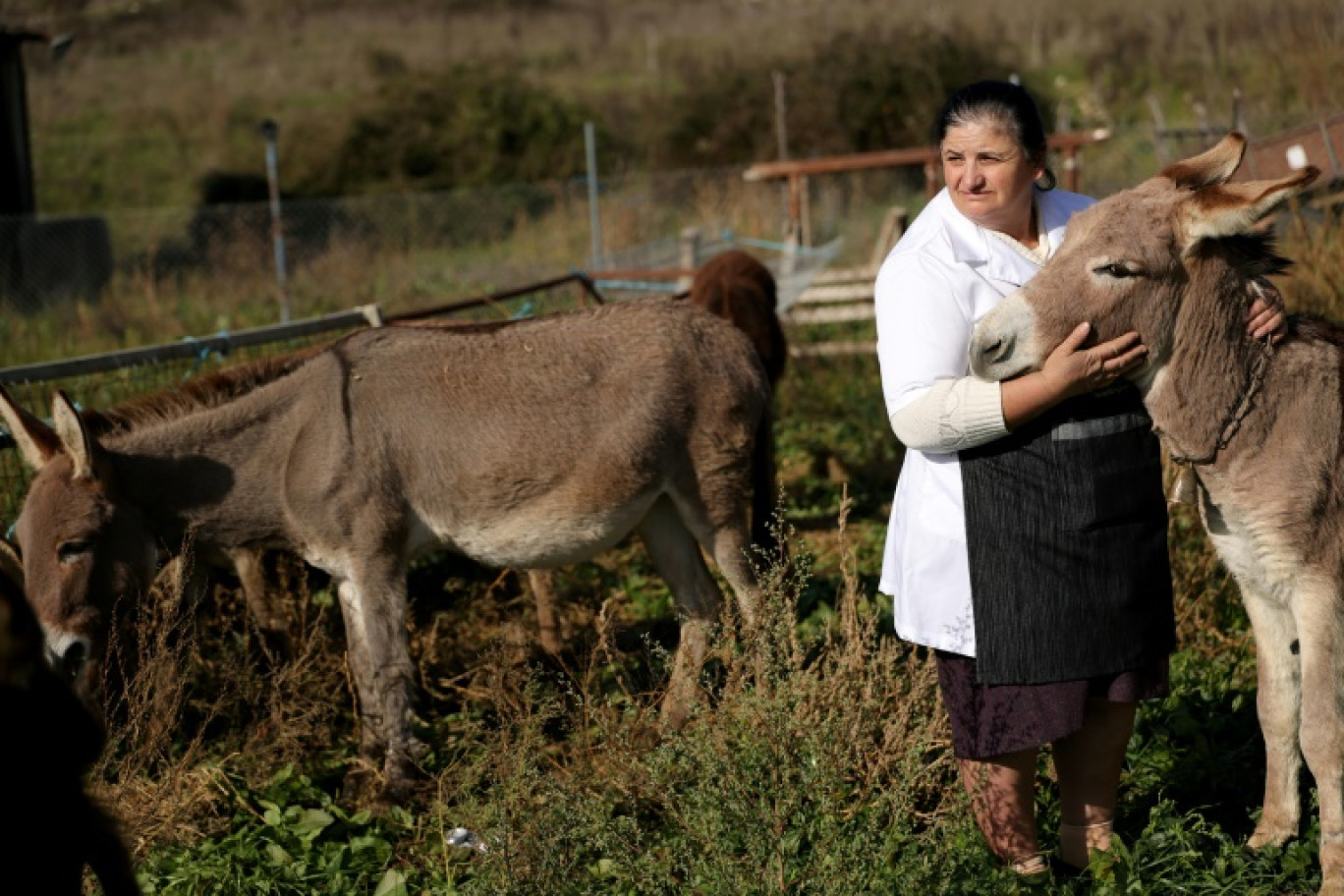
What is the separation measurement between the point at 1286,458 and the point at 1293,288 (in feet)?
13.8

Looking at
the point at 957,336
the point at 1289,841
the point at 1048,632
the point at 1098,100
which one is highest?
the point at 1098,100

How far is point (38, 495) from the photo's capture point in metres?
4.36

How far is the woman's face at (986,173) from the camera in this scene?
117 inches

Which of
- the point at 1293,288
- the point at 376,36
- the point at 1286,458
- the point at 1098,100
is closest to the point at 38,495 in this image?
the point at 1286,458

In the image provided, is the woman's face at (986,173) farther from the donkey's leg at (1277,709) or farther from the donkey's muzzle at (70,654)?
the donkey's muzzle at (70,654)

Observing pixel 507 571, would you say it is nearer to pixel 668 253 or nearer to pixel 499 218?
pixel 668 253

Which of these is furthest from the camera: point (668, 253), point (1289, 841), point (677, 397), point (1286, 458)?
point (668, 253)

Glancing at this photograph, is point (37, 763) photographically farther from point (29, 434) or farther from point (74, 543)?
point (29, 434)

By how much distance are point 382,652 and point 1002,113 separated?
2.89 metres

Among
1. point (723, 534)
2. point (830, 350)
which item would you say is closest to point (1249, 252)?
point (723, 534)

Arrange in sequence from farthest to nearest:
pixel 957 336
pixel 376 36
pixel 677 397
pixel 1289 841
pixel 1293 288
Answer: pixel 376 36, pixel 1293 288, pixel 677 397, pixel 1289 841, pixel 957 336

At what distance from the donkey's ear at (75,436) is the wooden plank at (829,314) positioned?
797 cm

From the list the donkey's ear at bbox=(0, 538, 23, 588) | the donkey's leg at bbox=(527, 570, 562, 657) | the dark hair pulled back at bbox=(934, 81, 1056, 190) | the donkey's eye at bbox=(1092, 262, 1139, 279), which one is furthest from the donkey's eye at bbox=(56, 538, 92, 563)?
the donkey's eye at bbox=(1092, 262, 1139, 279)

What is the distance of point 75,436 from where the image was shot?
4.34 meters
